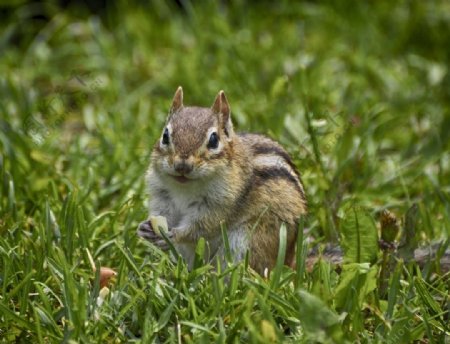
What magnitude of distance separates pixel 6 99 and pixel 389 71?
2.75 meters

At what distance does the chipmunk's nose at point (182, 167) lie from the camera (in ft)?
12.2

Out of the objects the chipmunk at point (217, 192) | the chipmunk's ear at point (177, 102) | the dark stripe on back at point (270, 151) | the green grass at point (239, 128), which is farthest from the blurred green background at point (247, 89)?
the chipmunk's ear at point (177, 102)

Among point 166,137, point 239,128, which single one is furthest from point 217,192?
point 239,128

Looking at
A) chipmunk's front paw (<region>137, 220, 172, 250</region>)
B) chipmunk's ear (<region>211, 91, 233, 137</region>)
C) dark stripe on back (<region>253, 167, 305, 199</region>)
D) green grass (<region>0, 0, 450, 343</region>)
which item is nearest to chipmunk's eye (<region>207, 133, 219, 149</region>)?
chipmunk's ear (<region>211, 91, 233, 137</region>)

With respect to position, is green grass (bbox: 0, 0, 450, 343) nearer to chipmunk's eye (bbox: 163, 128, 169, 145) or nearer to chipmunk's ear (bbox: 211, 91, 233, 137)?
chipmunk's eye (bbox: 163, 128, 169, 145)

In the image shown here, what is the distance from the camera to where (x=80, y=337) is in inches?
123

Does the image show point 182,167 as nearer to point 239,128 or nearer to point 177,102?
point 177,102

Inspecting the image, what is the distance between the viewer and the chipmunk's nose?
371cm

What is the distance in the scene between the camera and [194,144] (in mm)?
3781

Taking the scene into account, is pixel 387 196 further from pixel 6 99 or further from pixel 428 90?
pixel 6 99

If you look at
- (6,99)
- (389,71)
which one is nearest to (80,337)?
(6,99)

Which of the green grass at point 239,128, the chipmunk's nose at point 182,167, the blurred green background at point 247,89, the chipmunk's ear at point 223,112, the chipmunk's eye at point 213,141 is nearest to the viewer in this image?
the green grass at point 239,128

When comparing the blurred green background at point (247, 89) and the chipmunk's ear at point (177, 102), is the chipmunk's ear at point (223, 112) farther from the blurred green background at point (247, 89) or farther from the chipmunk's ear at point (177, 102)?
the blurred green background at point (247, 89)

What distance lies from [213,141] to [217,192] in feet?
0.72
